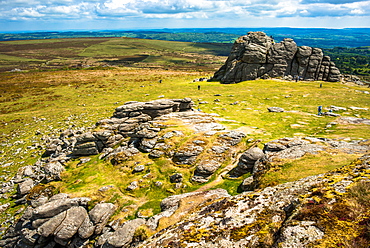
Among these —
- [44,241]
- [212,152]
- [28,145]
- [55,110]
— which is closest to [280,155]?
[212,152]

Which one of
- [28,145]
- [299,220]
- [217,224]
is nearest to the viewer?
[299,220]

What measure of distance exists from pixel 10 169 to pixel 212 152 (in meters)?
32.2

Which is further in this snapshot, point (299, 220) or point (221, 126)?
point (221, 126)

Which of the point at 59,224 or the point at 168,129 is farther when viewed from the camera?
the point at 168,129

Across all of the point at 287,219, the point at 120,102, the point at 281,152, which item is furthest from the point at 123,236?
the point at 120,102

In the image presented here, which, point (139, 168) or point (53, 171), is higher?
point (139, 168)

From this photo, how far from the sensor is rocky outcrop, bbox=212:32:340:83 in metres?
79.9

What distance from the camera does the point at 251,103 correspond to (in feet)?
174

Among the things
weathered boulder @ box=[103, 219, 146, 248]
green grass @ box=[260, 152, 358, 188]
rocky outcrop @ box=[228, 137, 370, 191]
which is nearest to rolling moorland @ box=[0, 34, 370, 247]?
green grass @ box=[260, 152, 358, 188]

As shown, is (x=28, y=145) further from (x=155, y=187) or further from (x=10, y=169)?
(x=155, y=187)

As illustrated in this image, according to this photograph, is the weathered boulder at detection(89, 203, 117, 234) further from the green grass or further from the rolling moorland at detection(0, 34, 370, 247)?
the green grass

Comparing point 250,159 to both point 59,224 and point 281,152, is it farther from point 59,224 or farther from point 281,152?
point 59,224

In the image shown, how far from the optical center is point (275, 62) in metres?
81.5

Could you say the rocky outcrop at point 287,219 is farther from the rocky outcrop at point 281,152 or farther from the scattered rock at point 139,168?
the scattered rock at point 139,168
